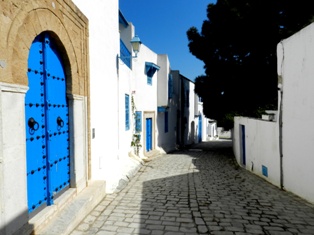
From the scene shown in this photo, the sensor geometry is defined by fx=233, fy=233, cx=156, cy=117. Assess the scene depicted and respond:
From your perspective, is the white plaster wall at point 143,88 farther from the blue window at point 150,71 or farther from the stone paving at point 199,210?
the stone paving at point 199,210

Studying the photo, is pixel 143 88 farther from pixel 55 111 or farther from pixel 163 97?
pixel 55 111

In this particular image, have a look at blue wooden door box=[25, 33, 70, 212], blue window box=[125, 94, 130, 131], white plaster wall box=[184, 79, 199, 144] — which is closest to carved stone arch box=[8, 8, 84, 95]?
blue wooden door box=[25, 33, 70, 212]

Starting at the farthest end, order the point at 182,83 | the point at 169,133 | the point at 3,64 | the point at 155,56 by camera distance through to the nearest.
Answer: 1. the point at 182,83
2. the point at 169,133
3. the point at 155,56
4. the point at 3,64

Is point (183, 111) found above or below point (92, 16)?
below

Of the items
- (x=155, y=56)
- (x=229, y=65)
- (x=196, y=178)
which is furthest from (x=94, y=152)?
(x=229, y=65)

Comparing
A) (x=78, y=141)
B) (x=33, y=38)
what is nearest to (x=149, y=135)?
(x=78, y=141)

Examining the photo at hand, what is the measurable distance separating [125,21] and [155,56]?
13.8 ft

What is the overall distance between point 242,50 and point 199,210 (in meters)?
12.0

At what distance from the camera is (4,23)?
247 cm

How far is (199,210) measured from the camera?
4.58 m

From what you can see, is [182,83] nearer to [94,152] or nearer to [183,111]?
[183,111]

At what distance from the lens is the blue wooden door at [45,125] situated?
10.4ft

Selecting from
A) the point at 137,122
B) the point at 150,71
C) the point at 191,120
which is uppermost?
the point at 150,71

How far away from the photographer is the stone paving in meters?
3.74
